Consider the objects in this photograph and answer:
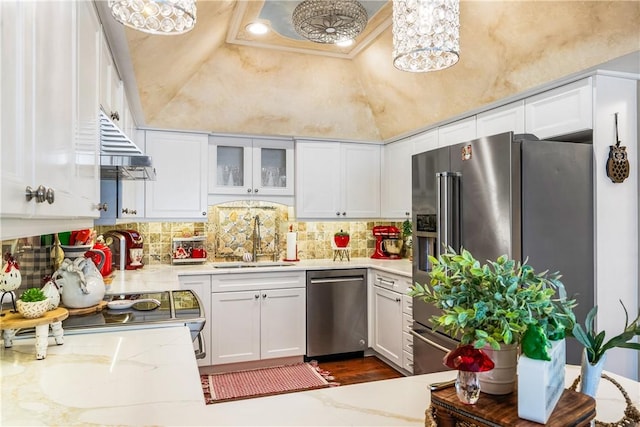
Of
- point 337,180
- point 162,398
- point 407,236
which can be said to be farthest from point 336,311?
point 162,398

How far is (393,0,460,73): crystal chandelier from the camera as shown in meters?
1.47

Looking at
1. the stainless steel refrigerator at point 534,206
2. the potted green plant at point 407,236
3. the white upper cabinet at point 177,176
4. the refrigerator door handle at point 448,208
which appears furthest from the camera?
the potted green plant at point 407,236

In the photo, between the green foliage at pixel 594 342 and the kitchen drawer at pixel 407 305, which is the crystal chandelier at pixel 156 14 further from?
the kitchen drawer at pixel 407 305

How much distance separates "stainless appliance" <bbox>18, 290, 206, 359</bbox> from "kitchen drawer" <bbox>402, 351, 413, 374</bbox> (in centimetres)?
204

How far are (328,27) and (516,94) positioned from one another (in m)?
1.37

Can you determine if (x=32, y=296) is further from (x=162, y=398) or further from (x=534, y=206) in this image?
(x=534, y=206)

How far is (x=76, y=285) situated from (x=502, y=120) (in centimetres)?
291

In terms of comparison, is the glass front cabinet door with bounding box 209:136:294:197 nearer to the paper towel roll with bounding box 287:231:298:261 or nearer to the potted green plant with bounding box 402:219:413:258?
the paper towel roll with bounding box 287:231:298:261

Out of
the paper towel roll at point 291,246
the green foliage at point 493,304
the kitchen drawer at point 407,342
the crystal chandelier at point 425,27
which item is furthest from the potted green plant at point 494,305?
the paper towel roll at point 291,246

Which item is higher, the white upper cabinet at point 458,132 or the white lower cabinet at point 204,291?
the white upper cabinet at point 458,132

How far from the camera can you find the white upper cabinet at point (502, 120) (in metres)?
2.95

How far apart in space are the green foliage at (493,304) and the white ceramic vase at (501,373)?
35mm

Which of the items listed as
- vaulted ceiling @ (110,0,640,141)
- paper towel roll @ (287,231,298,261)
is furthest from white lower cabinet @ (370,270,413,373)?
vaulted ceiling @ (110,0,640,141)

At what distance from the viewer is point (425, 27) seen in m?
1.48
